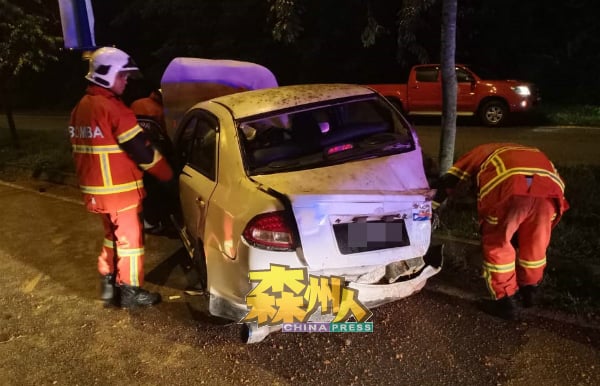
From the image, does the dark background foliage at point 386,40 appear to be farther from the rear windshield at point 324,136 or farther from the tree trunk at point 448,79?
the rear windshield at point 324,136

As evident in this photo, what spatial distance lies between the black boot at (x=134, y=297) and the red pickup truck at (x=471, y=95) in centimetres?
941

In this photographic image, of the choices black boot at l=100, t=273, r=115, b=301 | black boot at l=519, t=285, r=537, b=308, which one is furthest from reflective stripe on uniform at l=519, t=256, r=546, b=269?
black boot at l=100, t=273, r=115, b=301

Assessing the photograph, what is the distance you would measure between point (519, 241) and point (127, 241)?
271 centimetres

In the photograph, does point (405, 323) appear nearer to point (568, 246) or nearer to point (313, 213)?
point (313, 213)

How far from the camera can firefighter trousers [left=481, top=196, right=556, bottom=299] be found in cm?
338

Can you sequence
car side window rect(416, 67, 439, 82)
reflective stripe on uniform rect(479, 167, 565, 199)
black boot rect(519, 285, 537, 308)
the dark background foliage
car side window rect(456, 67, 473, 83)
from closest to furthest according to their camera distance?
reflective stripe on uniform rect(479, 167, 565, 199) < black boot rect(519, 285, 537, 308) < car side window rect(456, 67, 473, 83) < car side window rect(416, 67, 439, 82) < the dark background foliage

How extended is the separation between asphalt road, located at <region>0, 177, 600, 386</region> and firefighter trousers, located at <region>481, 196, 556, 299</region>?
0.28 metres

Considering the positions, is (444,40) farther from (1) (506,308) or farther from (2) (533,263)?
(1) (506,308)

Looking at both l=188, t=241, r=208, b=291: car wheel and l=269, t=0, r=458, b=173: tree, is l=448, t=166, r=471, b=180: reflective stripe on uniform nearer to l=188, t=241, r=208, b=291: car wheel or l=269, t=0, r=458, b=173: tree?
l=269, t=0, r=458, b=173: tree

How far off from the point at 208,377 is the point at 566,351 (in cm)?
210

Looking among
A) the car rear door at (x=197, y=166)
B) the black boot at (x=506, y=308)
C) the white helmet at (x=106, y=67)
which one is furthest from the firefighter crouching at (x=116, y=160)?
the black boot at (x=506, y=308)

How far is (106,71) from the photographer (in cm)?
383

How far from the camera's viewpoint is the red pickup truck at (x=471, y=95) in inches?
485

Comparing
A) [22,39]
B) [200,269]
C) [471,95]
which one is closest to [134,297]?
[200,269]
